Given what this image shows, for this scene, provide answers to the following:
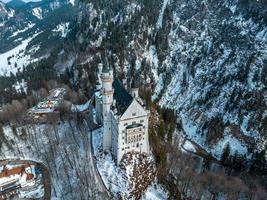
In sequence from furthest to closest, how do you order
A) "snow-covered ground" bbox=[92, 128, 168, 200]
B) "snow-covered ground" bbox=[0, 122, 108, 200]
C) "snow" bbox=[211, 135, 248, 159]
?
"snow" bbox=[211, 135, 248, 159], "snow-covered ground" bbox=[0, 122, 108, 200], "snow-covered ground" bbox=[92, 128, 168, 200]

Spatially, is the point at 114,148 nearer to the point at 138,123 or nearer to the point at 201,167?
the point at 138,123

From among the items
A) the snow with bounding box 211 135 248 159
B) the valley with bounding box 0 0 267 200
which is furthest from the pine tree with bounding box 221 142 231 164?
the snow with bounding box 211 135 248 159

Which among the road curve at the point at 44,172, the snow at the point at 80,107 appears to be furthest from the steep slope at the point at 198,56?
the road curve at the point at 44,172

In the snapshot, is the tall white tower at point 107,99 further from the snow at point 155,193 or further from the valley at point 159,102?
the snow at point 155,193

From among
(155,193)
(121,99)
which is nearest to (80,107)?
(121,99)

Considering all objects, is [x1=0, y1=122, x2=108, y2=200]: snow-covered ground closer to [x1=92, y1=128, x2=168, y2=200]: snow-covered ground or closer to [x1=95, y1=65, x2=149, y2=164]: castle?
[x1=92, y1=128, x2=168, y2=200]: snow-covered ground

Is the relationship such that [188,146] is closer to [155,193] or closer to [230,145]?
[230,145]
